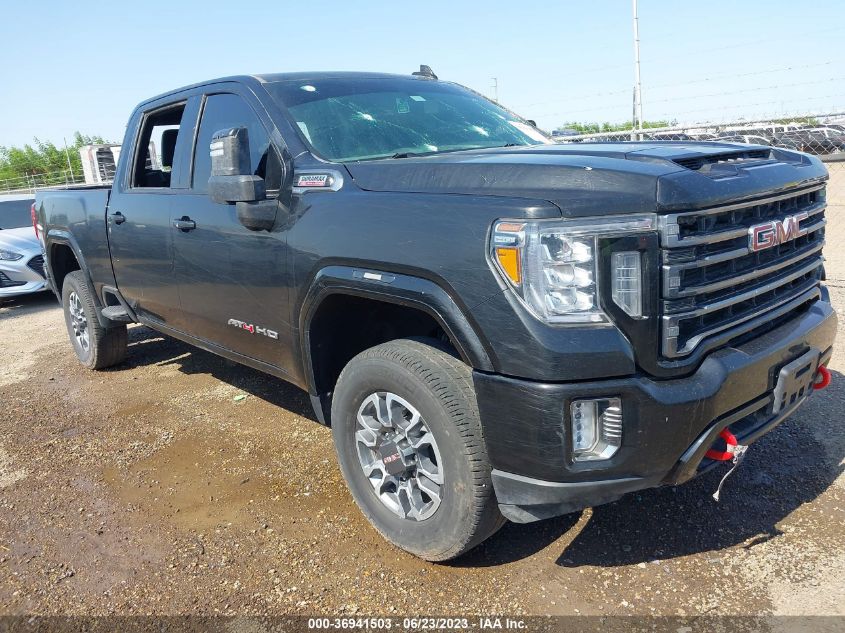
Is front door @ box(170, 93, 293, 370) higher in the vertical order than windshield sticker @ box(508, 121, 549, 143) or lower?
lower

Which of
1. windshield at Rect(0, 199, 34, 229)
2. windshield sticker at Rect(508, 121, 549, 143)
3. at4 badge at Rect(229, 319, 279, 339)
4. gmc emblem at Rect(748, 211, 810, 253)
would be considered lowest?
at4 badge at Rect(229, 319, 279, 339)

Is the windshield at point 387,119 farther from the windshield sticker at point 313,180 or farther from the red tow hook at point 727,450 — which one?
the red tow hook at point 727,450

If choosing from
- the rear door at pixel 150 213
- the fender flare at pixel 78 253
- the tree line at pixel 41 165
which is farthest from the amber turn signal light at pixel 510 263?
the tree line at pixel 41 165

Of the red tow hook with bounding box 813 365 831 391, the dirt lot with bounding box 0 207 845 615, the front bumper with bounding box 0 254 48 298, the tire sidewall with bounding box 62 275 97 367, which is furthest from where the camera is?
the front bumper with bounding box 0 254 48 298

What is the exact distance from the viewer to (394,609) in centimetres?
264

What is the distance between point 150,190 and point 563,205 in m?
3.13

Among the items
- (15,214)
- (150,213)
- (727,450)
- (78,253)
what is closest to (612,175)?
(727,450)

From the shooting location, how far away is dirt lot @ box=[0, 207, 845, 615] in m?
2.67

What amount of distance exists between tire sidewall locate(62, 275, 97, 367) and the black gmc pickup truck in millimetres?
2281

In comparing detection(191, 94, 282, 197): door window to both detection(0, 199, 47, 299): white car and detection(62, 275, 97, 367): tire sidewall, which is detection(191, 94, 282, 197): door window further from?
detection(0, 199, 47, 299): white car

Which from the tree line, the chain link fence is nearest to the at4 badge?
the chain link fence

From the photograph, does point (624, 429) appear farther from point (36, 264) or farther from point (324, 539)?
point (36, 264)

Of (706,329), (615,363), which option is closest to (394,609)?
(615,363)

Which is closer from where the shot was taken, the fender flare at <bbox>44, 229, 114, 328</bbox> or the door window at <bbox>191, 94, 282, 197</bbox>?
the door window at <bbox>191, 94, 282, 197</bbox>
